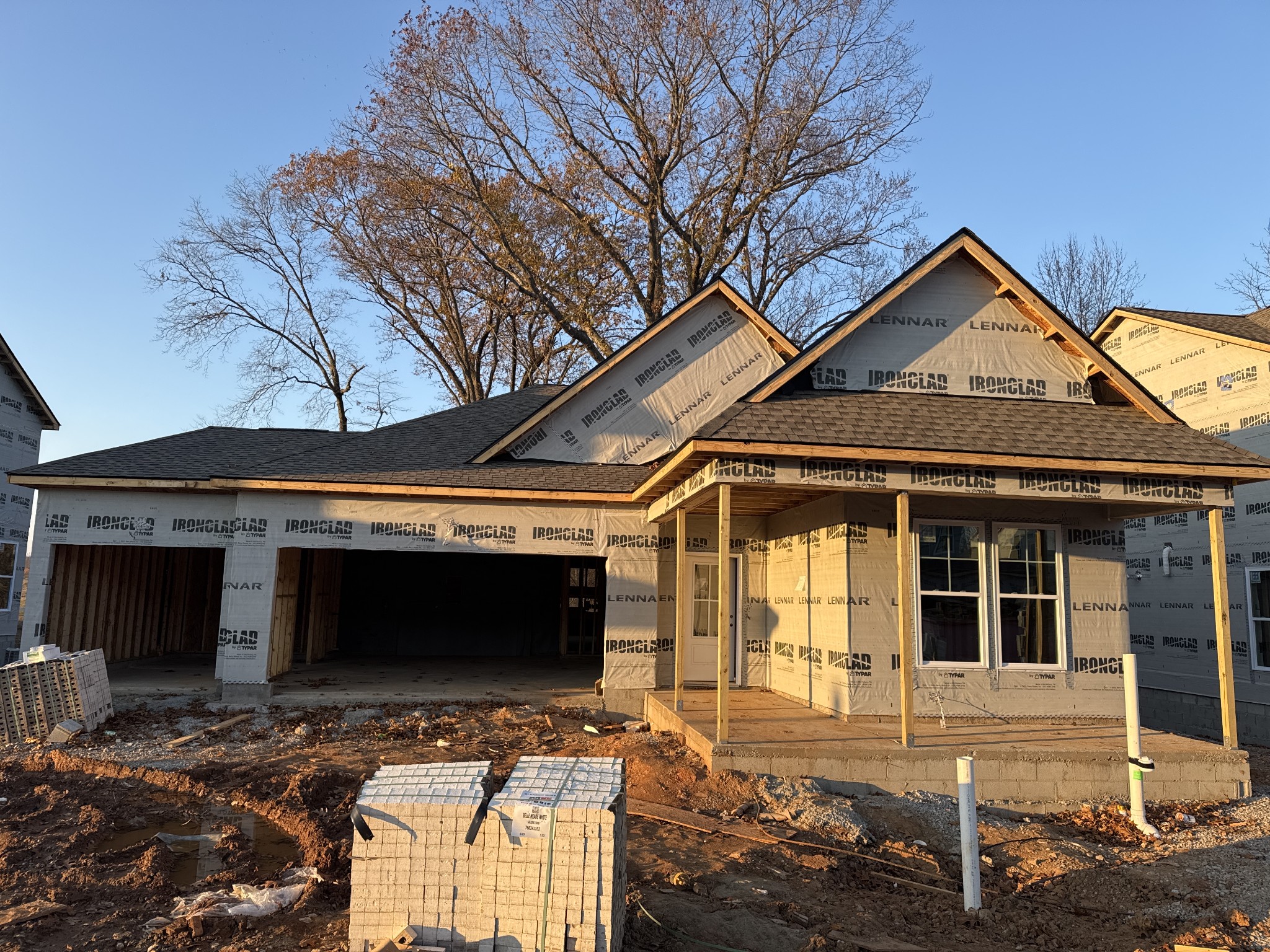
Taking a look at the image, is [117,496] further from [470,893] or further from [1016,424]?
[1016,424]

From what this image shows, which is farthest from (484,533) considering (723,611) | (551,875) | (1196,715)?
(1196,715)

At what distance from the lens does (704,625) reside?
13.9 metres

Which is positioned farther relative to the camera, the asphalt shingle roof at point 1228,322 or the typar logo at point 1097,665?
the asphalt shingle roof at point 1228,322

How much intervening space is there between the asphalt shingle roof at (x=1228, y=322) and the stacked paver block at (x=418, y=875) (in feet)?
51.3

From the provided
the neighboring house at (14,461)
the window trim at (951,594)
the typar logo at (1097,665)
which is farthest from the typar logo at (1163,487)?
the neighboring house at (14,461)

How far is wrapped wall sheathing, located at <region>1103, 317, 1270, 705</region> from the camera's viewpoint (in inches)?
570

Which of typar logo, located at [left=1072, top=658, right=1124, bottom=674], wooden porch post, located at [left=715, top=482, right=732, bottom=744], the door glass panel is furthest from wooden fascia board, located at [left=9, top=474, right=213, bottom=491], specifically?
typar logo, located at [left=1072, top=658, right=1124, bottom=674]

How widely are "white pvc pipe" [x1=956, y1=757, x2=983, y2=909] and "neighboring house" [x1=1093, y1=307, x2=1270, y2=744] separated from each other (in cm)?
1020

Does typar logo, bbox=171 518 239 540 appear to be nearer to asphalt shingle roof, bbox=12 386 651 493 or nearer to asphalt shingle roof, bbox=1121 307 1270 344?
asphalt shingle roof, bbox=12 386 651 493

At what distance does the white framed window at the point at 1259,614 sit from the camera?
555 inches

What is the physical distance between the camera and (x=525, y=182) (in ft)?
89.6

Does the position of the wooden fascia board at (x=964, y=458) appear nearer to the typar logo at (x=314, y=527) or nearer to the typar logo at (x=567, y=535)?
the typar logo at (x=567, y=535)

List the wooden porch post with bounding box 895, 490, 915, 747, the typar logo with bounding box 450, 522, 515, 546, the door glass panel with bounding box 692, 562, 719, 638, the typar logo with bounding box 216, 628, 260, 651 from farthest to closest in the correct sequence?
the door glass panel with bounding box 692, 562, 719, 638 → the typar logo with bounding box 450, 522, 515, 546 → the typar logo with bounding box 216, 628, 260, 651 → the wooden porch post with bounding box 895, 490, 915, 747

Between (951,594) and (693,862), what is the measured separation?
5.82m
